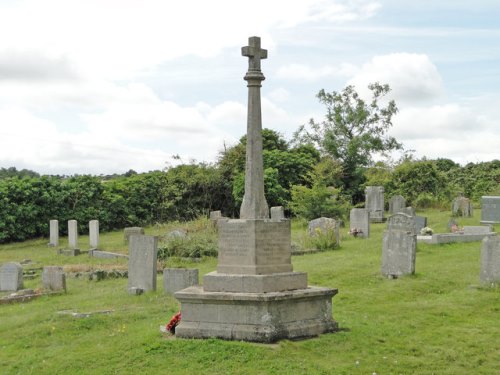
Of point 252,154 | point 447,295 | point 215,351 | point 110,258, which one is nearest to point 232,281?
point 215,351

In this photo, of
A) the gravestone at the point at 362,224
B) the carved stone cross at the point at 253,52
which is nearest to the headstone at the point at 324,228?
the gravestone at the point at 362,224

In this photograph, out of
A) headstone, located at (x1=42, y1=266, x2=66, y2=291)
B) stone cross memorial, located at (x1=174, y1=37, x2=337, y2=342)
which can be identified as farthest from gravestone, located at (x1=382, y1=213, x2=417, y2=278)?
headstone, located at (x1=42, y1=266, x2=66, y2=291)

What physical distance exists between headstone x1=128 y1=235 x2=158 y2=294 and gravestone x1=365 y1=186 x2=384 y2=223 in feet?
59.0

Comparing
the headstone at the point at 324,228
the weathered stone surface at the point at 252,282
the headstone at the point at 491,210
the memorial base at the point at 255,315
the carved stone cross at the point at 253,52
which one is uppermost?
the carved stone cross at the point at 253,52

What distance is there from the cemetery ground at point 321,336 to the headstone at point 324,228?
13.4 ft

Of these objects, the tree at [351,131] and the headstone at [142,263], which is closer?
the headstone at [142,263]

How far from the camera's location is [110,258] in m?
23.8

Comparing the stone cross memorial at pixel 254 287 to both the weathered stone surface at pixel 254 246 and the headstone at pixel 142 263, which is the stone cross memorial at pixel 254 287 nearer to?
the weathered stone surface at pixel 254 246

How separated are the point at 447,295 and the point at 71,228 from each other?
62.2 ft

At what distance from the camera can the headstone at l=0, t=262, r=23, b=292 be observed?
17891 millimetres

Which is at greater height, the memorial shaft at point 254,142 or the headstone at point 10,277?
the memorial shaft at point 254,142

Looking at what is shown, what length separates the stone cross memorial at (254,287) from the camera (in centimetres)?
950

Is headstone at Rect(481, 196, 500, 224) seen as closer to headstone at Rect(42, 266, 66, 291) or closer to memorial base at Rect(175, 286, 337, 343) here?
headstone at Rect(42, 266, 66, 291)

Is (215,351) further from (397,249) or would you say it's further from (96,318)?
(397,249)
